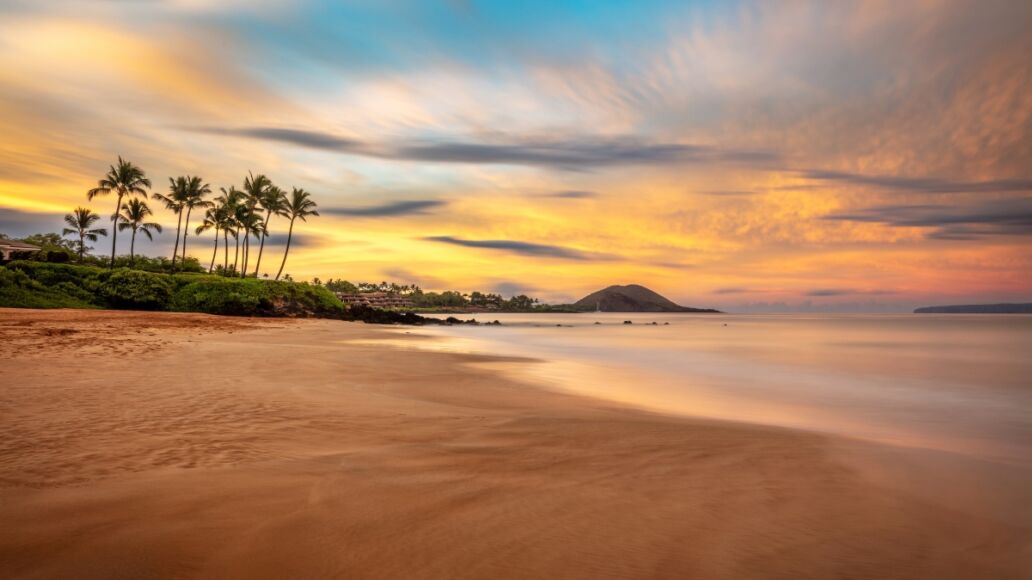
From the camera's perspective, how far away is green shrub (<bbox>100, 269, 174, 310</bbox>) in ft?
140

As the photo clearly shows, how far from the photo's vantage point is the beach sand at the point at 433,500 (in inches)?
126

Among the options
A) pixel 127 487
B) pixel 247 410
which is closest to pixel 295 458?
pixel 127 487

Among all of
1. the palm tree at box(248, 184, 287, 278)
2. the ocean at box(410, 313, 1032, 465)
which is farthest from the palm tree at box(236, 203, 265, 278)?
the ocean at box(410, 313, 1032, 465)

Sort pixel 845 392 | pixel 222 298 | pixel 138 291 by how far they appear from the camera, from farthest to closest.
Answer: pixel 222 298
pixel 138 291
pixel 845 392

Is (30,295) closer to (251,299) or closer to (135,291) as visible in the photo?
(135,291)

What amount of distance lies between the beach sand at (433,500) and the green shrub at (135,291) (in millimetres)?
43064

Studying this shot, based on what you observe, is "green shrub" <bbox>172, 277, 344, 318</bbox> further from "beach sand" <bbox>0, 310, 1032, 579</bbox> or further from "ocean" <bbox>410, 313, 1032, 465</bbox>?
"beach sand" <bbox>0, 310, 1032, 579</bbox>

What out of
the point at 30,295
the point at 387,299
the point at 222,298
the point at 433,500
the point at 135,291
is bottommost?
the point at 433,500

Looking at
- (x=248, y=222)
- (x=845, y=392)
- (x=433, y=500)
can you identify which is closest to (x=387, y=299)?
(x=248, y=222)

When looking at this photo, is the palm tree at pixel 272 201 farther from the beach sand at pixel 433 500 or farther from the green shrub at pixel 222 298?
the beach sand at pixel 433 500

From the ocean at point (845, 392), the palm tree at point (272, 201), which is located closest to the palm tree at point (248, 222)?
the palm tree at point (272, 201)

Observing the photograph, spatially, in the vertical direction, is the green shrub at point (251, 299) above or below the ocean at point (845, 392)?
above

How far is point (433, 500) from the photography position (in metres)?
4.11

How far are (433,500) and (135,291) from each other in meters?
49.7
